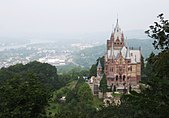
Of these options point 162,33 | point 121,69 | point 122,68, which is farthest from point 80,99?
point 162,33

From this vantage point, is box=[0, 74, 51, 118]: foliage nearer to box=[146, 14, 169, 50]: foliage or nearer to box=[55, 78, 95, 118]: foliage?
box=[146, 14, 169, 50]: foliage

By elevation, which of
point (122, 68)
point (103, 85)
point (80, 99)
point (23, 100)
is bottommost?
point (80, 99)

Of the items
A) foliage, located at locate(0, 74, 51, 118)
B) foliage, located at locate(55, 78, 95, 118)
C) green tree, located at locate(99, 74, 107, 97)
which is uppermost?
foliage, located at locate(0, 74, 51, 118)

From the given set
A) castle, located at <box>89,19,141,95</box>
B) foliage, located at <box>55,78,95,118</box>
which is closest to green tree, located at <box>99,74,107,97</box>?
castle, located at <box>89,19,141,95</box>

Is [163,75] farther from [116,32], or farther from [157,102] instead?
[116,32]

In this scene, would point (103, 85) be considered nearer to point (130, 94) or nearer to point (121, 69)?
point (121, 69)

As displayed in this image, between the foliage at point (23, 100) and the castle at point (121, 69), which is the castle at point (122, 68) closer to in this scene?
the castle at point (121, 69)

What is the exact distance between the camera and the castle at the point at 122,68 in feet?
164

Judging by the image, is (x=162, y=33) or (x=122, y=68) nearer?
(x=162, y=33)

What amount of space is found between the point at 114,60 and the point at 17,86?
107ft

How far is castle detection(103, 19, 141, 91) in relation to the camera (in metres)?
50.0

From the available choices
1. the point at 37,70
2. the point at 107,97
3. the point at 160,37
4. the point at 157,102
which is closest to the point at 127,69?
the point at 107,97

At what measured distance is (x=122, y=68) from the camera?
165 ft

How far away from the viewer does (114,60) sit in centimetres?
5019
